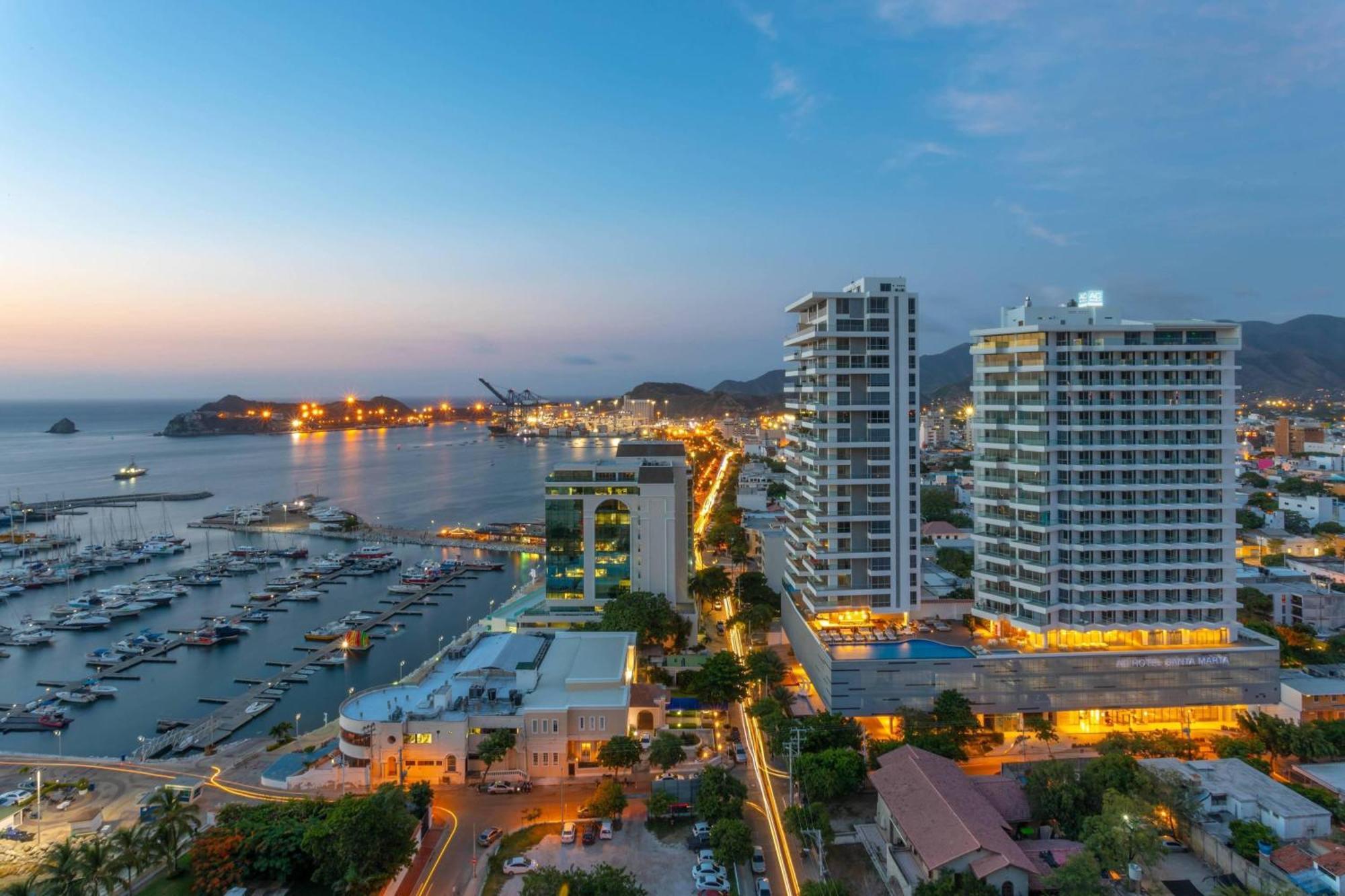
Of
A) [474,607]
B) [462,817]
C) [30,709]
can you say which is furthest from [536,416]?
[462,817]

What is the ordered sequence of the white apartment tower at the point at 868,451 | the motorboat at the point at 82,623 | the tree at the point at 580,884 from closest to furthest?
the tree at the point at 580,884 < the white apartment tower at the point at 868,451 < the motorboat at the point at 82,623

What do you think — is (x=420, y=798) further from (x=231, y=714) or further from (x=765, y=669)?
(x=231, y=714)

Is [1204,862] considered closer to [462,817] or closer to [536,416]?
[462,817]

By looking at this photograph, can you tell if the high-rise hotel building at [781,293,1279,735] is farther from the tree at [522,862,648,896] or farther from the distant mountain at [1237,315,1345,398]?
the distant mountain at [1237,315,1345,398]

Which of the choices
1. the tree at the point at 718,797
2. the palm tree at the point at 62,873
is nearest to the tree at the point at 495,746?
the tree at the point at 718,797

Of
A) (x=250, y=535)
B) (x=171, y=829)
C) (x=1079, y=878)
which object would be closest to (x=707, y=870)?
(x=1079, y=878)

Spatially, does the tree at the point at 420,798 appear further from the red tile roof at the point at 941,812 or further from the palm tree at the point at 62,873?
the red tile roof at the point at 941,812

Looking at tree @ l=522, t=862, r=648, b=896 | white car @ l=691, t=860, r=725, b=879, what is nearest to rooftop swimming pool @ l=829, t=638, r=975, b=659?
white car @ l=691, t=860, r=725, b=879
